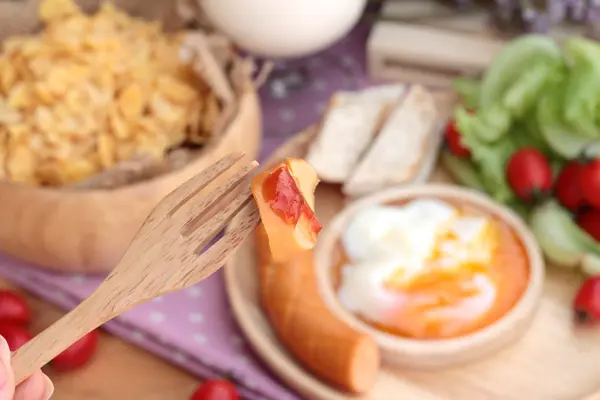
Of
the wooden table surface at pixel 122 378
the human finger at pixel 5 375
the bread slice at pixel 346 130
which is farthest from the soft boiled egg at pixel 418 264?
the human finger at pixel 5 375

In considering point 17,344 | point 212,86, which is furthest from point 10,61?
point 17,344

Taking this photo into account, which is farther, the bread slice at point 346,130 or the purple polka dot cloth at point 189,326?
the bread slice at point 346,130

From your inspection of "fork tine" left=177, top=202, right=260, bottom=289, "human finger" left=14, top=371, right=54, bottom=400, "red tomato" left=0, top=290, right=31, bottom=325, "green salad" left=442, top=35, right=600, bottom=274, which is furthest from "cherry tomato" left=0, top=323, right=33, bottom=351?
"green salad" left=442, top=35, right=600, bottom=274

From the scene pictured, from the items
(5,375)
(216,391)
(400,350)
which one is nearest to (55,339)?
(5,375)

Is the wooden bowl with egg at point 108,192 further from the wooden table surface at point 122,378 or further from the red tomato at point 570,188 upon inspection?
the red tomato at point 570,188

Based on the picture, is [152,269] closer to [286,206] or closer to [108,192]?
[286,206]

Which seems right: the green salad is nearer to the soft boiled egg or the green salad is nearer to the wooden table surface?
the soft boiled egg
